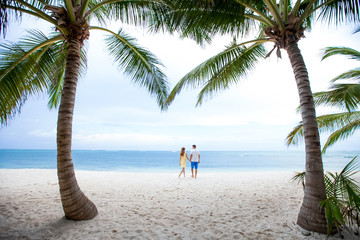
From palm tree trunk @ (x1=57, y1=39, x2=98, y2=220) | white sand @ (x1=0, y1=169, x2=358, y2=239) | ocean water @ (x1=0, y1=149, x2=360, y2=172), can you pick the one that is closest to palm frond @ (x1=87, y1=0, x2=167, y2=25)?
palm tree trunk @ (x1=57, y1=39, x2=98, y2=220)

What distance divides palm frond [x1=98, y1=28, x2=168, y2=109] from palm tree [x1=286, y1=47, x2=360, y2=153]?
4850 mm

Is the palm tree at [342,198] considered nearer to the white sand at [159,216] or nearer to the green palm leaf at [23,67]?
the white sand at [159,216]

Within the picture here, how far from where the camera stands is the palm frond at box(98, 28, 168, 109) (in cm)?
565

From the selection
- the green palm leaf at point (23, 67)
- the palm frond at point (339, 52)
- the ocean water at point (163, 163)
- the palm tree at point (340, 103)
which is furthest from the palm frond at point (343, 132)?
the ocean water at point (163, 163)

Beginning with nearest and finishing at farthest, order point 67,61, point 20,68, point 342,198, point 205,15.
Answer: point 342,198, point 67,61, point 205,15, point 20,68

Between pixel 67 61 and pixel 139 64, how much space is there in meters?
2.37

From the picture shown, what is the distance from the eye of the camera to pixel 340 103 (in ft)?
22.6

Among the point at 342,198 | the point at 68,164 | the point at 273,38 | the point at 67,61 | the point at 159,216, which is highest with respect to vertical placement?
the point at 273,38

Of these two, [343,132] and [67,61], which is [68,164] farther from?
[343,132]

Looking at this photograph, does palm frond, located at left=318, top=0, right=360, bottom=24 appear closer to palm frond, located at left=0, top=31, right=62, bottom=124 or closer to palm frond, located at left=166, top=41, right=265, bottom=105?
palm frond, located at left=166, top=41, right=265, bottom=105

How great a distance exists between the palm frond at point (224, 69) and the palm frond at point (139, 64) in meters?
0.44

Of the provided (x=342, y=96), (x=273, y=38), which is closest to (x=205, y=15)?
(x=273, y=38)

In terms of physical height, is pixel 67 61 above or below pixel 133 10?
below

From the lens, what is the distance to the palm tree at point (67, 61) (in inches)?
136
